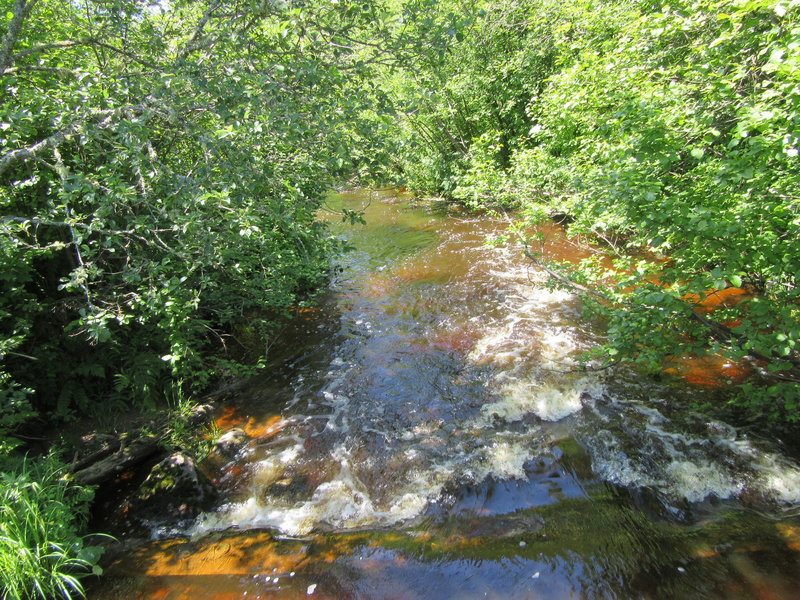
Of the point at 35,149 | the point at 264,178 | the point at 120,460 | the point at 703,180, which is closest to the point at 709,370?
the point at 703,180

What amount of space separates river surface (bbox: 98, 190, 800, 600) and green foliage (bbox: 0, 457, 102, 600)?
36cm

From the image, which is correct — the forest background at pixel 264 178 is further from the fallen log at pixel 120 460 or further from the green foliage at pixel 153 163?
the fallen log at pixel 120 460

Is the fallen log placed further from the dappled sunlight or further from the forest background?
the dappled sunlight

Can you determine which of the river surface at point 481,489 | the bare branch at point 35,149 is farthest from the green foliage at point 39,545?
the bare branch at point 35,149

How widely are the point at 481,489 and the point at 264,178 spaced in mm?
4016

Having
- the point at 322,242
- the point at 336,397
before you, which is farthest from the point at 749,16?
the point at 336,397

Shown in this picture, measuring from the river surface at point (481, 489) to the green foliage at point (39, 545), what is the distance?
36 centimetres

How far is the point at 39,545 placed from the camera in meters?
3.14

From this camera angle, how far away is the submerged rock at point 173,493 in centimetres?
429

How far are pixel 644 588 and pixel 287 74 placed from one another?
18.3ft

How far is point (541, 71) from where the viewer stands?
42.9ft

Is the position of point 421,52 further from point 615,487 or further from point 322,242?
point 615,487

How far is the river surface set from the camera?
3.31 meters

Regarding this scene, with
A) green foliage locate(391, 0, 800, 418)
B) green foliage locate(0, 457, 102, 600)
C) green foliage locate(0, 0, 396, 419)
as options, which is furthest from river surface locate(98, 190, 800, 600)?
green foliage locate(0, 0, 396, 419)
